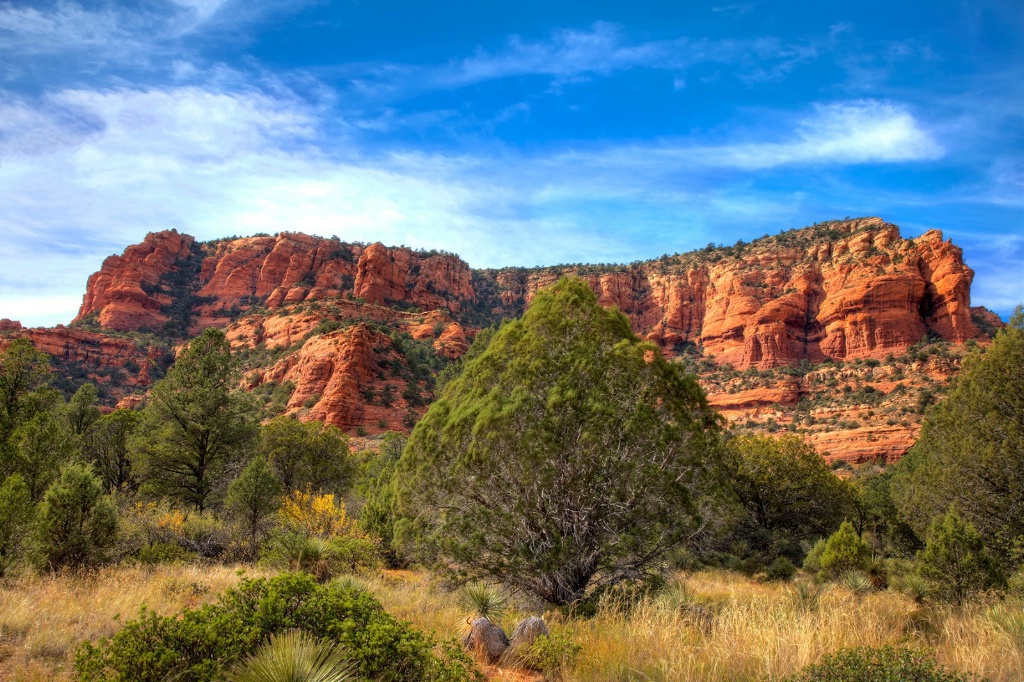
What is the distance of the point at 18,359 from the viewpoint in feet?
44.6

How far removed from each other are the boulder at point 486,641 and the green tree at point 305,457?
71.4 ft

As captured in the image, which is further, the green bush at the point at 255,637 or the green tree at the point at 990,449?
the green tree at the point at 990,449

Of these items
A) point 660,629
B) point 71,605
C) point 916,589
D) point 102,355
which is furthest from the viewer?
point 102,355

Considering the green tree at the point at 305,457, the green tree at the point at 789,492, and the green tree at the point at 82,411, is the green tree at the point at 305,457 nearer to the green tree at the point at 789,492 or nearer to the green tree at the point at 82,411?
the green tree at the point at 82,411

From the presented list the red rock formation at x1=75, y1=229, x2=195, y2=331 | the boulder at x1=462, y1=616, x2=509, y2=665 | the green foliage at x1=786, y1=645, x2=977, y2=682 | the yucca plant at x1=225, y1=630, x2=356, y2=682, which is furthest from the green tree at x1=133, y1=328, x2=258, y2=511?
the red rock formation at x1=75, y1=229, x2=195, y2=331

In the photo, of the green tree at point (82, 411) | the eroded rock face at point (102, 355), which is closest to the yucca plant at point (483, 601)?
the green tree at point (82, 411)

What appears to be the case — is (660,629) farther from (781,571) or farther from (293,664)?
(781,571)

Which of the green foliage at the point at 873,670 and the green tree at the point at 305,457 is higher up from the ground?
the green foliage at the point at 873,670

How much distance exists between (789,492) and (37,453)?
102 ft

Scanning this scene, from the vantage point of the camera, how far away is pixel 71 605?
22.8ft

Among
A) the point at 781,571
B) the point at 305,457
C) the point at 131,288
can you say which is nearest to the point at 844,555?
the point at 781,571

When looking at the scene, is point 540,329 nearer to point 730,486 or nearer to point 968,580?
point 730,486

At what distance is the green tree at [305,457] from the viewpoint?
26.6 meters

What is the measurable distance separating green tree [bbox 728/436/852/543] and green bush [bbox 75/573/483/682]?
25905 millimetres
